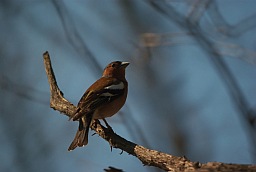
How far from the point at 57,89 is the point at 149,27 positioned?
17.9 ft

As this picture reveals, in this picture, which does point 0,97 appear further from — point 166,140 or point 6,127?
point 166,140

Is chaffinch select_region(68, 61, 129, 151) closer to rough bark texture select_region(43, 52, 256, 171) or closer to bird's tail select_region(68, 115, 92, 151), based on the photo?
bird's tail select_region(68, 115, 92, 151)

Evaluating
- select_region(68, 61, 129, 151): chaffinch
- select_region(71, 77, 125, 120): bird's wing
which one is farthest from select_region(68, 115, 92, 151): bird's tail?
select_region(71, 77, 125, 120): bird's wing

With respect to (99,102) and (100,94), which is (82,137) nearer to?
(99,102)

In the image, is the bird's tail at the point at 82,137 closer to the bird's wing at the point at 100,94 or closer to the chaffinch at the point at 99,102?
the chaffinch at the point at 99,102

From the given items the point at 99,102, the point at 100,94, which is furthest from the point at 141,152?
the point at 100,94

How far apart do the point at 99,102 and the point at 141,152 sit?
1.40 m

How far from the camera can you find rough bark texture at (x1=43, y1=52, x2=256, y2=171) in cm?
374

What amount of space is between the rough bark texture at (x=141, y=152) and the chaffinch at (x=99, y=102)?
0.17m

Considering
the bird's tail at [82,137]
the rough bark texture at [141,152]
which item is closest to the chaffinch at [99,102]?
the bird's tail at [82,137]

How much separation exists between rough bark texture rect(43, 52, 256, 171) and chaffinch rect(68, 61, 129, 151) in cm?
17

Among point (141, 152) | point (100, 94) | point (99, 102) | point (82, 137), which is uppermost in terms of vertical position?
point (100, 94)

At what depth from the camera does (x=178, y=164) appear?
455cm

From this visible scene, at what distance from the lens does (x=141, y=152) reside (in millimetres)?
5074
